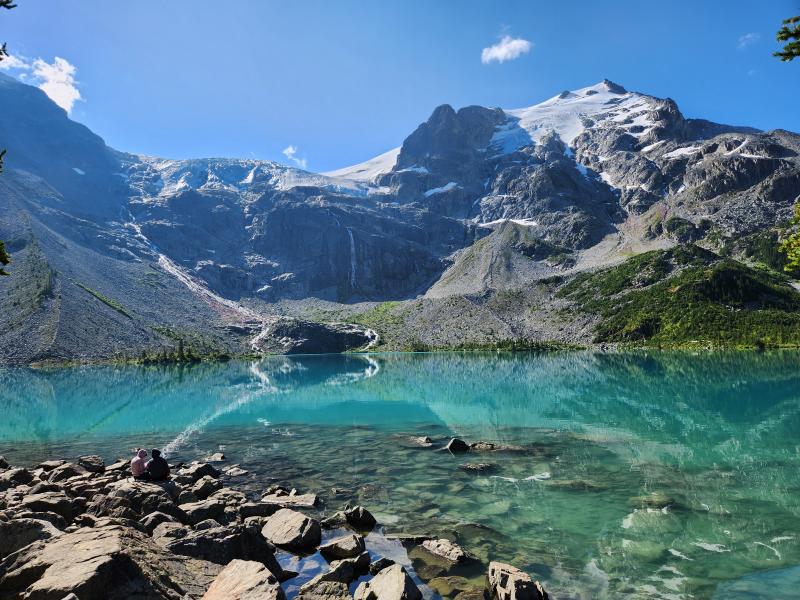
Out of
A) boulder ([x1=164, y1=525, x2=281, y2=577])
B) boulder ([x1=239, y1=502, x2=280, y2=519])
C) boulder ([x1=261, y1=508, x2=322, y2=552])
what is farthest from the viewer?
boulder ([x1=239, y1=502, x2=280, y2=519])

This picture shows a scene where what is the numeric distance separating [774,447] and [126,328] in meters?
179

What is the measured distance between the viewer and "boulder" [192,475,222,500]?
21406mm

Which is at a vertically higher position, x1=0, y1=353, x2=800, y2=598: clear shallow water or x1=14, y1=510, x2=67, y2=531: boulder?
x1=14, y1=510, x2=67, y2=531: boulder

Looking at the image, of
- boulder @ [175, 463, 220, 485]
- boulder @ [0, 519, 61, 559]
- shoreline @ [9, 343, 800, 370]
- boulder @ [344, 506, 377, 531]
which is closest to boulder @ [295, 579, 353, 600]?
boulder @ [344, 506, 377, 531]

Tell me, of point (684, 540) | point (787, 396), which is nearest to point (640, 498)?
point (684, 540)

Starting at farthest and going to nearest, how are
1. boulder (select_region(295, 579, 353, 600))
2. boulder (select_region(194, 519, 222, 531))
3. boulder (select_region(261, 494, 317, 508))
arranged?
boulder (select_region(261, 494, 317, 508)), boulder (select_region(194, 519, 222, 531)), boulder (select_region(295, 579, 353, 600))

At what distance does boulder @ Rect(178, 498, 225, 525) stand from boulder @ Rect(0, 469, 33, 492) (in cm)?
940

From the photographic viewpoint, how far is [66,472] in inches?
929

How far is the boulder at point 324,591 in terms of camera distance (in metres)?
12.6

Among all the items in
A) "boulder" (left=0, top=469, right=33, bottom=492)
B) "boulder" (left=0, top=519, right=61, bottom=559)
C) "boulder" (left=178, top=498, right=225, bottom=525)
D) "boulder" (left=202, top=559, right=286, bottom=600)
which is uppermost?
"boulder" (left=0, top=519, right=61, bottom=559)

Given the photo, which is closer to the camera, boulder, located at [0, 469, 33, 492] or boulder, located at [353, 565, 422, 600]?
boulder, located at [353, 565, 422, 600]

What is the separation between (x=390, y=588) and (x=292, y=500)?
10859 millimetres

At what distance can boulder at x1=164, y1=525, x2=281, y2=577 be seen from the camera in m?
13.2

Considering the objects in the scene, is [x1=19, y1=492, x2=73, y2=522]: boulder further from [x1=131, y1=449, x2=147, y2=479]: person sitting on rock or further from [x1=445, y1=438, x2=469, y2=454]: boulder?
[x1=445, y1=438, x2=469, y2=454]: boulder
